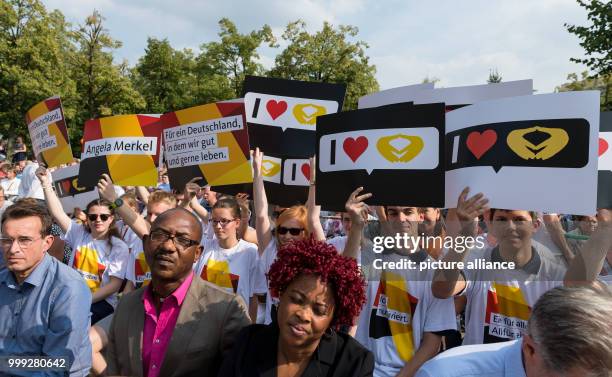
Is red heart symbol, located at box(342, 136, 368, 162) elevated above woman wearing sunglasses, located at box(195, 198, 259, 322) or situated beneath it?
elevated above

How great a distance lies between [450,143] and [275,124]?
1834mm

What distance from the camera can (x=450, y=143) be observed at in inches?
139

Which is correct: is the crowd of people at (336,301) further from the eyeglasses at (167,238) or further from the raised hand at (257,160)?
the raised hand at (257,160)

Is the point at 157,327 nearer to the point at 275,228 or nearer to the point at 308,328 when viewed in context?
the point at 308,328

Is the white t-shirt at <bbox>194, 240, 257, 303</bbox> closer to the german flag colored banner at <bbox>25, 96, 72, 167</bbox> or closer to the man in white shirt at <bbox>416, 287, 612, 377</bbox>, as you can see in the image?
the german flag colored banner at <bbox>25, 96, 72, 167</bbox>

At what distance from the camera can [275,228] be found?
4.15 metres

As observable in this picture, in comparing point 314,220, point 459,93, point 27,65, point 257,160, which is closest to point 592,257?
point 314,220

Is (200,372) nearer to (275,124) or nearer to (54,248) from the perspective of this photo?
(275,124)

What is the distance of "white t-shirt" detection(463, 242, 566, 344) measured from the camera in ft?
9.89

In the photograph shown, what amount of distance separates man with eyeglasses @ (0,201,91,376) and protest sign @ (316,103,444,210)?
173 cm

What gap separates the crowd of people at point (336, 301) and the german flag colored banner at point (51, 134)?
3.02 metres

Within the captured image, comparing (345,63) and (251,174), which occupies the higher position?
(345,63)

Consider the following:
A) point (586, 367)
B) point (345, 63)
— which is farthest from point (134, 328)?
point (345, 63)

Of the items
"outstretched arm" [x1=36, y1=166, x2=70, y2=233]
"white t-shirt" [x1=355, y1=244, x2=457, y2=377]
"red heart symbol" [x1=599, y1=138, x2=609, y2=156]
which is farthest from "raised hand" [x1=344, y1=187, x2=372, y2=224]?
"outstretched arm" [x1=36, y1=166, x2=70, y2=233]
